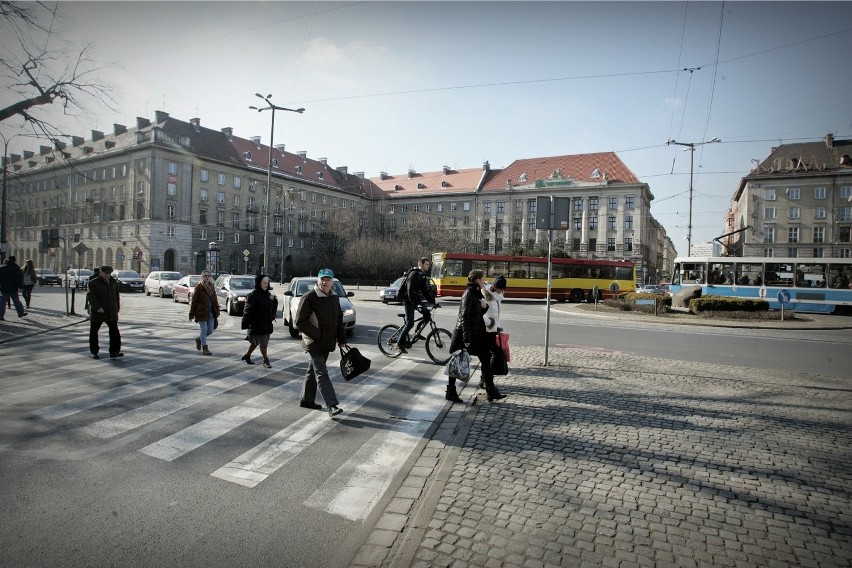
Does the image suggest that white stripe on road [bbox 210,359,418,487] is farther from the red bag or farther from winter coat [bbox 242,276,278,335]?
winter coat [bbox 242,276,278,335]

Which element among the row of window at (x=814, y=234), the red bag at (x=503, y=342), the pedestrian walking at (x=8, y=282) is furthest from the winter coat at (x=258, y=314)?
the row of window at (x=814, y=234)

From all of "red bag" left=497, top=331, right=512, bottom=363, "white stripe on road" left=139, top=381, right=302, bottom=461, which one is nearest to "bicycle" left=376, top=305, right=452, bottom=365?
"red bag" left=497, top=331, right=512, bottom=363

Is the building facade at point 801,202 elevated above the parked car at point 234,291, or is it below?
above

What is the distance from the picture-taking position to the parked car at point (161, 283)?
30203 mm

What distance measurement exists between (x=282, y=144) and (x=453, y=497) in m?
90.0

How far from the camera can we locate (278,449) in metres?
5.05

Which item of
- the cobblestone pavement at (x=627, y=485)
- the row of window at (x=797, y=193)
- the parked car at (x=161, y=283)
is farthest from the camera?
the row of window at (x=797, y=193)

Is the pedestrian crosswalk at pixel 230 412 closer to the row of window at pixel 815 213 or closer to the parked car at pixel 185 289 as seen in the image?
the parked car at pixel 185 289

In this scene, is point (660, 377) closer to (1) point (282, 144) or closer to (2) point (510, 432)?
(2) point (510, 432)

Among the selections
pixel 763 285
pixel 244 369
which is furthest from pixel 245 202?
pixel 244 369

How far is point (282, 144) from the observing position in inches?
3413

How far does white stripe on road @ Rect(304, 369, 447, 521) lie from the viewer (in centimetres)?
391

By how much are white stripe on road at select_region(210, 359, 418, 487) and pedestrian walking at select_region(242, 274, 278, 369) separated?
270 cm

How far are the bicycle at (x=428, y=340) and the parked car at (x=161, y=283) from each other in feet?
79.0
